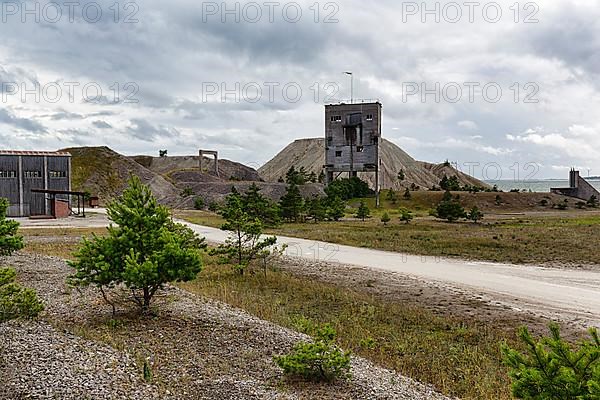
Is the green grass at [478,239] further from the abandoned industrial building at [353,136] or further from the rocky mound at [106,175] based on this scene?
the rocky mound at [106,175]

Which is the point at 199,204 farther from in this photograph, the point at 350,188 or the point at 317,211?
the point at 317,211

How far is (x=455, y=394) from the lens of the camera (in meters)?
9.70

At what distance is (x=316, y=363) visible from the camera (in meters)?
9.62

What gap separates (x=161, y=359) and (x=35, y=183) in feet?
173

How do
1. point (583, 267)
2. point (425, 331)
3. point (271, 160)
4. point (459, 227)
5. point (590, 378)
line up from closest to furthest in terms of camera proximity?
point (590, 378)
point (425, 331)
point (583, 267)
point (459, 227)
point (271, 160)

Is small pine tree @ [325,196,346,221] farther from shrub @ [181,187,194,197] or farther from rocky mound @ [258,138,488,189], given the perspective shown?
rocky mound @ [258,138,488,189]

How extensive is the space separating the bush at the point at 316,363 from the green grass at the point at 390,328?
1955 millimetres

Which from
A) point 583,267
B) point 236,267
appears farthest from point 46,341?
point 583,267

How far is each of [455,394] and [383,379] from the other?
1349 millimetres

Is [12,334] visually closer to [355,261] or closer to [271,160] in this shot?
[355,261]

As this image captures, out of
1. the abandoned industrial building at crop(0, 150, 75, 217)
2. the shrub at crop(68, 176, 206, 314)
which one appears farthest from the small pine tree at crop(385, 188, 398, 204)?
the shrub at crop(68, 176, 206, 314)

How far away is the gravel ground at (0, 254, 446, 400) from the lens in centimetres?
885

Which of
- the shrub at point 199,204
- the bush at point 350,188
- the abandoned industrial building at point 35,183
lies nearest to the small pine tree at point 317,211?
the bush at point 350,188

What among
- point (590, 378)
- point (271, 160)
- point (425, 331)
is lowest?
point (425, 331)
